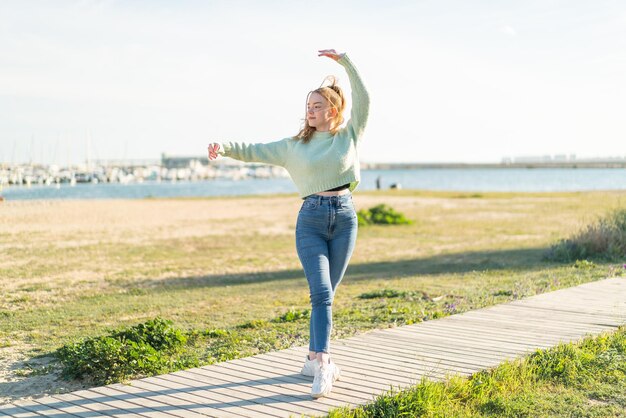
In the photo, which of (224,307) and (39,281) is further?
(39,281)

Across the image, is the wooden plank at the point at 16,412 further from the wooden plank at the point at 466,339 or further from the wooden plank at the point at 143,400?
the wooden plank at the point at 466,339

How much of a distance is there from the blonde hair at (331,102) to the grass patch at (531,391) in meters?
1.92

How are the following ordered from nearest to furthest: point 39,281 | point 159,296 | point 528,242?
point 159,296 < point 39,281 < point 528,242

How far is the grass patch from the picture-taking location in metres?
4.92

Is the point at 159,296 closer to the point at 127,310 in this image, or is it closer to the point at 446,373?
the point at 127,310

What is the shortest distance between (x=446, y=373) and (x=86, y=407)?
2.62 m

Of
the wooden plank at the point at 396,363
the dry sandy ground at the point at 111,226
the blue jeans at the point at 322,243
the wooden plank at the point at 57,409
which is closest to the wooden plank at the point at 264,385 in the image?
the blue jeans at the point at 322,243

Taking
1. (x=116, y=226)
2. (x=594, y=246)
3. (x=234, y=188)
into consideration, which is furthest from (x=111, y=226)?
(x=234, y=188)

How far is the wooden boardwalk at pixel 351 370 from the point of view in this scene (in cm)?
496

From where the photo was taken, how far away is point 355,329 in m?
8.23

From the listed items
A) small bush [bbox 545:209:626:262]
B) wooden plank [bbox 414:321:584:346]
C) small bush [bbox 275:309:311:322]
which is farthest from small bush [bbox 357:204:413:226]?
wooden plank [bbox 414:321:584:346]

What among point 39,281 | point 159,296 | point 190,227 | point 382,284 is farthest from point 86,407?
point 190,227

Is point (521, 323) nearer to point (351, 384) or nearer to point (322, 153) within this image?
point (351, 384)

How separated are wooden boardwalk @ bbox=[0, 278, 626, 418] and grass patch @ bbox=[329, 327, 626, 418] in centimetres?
22
